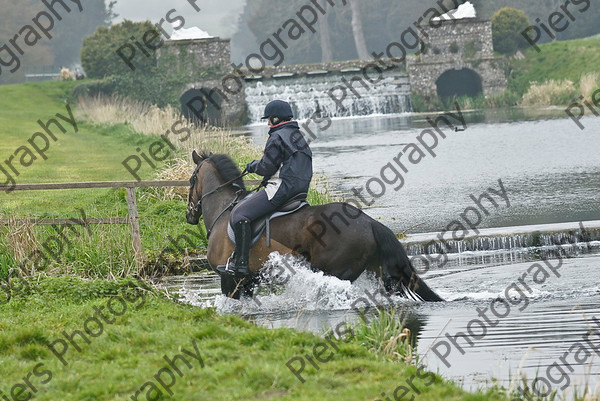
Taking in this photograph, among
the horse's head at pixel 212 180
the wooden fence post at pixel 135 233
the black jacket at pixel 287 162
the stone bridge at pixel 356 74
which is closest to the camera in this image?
the black jacket at pixel 287 162

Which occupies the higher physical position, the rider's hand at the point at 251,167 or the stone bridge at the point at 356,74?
the rider's hand at the point at 251,167

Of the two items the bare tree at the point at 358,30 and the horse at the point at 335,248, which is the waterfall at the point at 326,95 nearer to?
the bare tree at the point at 358,30

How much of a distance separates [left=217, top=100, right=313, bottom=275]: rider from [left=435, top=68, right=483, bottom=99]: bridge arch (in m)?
49.1

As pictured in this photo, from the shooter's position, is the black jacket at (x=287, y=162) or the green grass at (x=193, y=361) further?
the black jacket at (x=287, y=162)

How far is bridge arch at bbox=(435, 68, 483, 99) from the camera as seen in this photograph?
2318 inches

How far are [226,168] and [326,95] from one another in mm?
43485

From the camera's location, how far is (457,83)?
60.0 m

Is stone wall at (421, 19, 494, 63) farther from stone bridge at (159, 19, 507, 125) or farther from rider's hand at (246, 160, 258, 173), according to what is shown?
rider's hand at (246, 160, 258, 173)

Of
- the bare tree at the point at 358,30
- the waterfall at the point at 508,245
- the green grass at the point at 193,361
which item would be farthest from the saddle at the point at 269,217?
the bare tree at the point at 358,30

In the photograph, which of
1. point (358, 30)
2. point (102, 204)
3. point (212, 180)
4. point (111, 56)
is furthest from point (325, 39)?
point (212, 180)

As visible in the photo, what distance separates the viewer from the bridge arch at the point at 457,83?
58875 millimetres

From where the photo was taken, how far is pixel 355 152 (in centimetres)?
3231

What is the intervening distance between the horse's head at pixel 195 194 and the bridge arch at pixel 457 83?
4808 centimetres

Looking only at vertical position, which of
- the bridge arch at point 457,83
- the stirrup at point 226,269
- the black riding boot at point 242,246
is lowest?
the bridge arch at point 457,83
